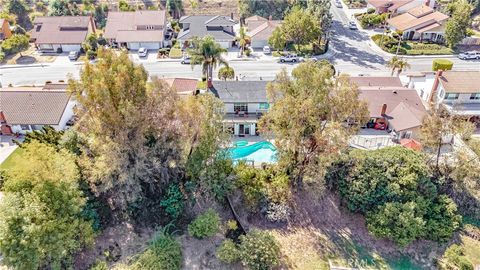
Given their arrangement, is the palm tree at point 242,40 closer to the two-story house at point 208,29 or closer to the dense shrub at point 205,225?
the two-story house at point 208,29

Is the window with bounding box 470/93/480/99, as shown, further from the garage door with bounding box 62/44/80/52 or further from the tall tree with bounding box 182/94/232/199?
the garage door with bounding box 62/44/80/52

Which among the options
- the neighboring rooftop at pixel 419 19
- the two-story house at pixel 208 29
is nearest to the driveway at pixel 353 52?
the neighboring rooftop at pixel 419 19

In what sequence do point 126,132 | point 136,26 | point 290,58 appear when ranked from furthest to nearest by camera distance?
point 136,26, point 290,58, point 126,132

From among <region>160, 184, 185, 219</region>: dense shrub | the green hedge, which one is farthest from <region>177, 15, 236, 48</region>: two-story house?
<region>160, 184, 185, 219</region>: dense shrub

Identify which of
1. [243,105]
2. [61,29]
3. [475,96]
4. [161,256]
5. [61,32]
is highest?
[61,29]

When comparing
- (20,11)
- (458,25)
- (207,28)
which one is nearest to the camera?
(458,25)

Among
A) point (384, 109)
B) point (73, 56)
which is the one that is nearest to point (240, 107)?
Answer: point (384, 109)

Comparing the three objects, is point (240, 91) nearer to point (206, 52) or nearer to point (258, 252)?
point (206, 52)

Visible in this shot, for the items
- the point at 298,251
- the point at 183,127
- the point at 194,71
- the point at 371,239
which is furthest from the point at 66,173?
the point at 194,71
